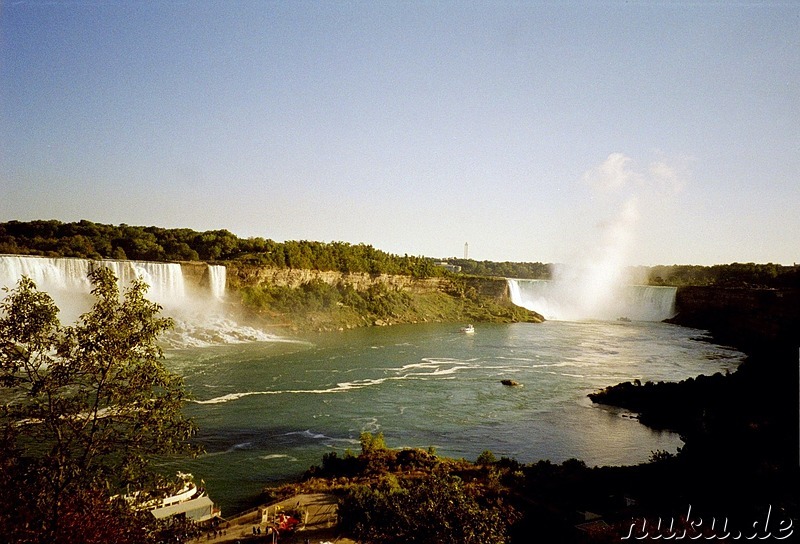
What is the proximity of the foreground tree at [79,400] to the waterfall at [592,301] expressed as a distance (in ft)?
270

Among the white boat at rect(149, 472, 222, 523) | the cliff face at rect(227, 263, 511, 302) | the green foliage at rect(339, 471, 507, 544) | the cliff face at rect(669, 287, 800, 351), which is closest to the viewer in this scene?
the green foliage at rect(339, 471, 507, 544)

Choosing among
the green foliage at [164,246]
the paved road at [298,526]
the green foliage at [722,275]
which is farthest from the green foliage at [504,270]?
the paved road at [298,526]

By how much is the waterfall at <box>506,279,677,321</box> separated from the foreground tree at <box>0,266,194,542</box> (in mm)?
82274

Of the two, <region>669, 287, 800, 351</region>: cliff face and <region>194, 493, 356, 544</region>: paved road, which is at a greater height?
<region>669, 287, 800, 351</region>: cliff face

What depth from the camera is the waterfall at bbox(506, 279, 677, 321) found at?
278 feet

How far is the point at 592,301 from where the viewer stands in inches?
3597

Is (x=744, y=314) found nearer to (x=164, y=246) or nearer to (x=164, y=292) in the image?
(x=164, y=292)

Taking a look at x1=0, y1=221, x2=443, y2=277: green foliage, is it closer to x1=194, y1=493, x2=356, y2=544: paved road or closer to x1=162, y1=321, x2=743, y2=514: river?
x1=162, y1=321, x2=743, y2=514: river

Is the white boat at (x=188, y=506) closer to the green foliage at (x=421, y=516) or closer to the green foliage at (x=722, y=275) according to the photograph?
the green foliage at (x=421, y=516)

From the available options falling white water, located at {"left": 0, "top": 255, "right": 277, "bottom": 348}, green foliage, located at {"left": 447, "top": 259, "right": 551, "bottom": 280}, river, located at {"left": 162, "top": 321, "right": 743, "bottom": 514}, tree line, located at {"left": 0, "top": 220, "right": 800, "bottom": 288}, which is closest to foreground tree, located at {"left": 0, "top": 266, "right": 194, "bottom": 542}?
river, located at {"left": 162, "top": 321, "right": 743, "bottom": 514}

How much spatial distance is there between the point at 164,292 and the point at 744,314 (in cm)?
6200

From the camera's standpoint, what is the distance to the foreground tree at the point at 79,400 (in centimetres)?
759

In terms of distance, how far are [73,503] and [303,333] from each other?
4871 centimetres

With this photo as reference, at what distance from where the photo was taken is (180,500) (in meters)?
14.0
